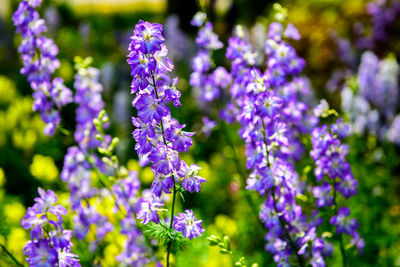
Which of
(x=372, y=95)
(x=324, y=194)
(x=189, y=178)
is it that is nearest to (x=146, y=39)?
(x=189, y=178)

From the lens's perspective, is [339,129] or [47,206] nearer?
[47,206]

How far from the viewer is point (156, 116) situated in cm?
154

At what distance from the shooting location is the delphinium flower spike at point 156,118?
5.02 ft

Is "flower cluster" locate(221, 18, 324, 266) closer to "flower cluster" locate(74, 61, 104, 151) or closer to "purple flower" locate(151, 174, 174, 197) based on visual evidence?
"purple flower" locate(151, 174, 174, 197)

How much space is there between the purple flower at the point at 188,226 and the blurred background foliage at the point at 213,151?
74cm

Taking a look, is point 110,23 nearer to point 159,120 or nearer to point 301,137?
point 301,137

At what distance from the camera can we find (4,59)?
8.43 meters

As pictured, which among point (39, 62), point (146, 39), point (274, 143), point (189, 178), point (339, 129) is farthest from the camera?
point (39, 62)

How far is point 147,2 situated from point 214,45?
12.0 m

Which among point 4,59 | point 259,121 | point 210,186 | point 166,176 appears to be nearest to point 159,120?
point 166,176

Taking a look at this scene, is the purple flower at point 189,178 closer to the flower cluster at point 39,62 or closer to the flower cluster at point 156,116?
the flower cluster at point 156,116

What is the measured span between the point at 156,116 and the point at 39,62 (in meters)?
1.28

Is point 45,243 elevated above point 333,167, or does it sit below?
below

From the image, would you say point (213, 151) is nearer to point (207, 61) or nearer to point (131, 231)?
point (207, 61)
